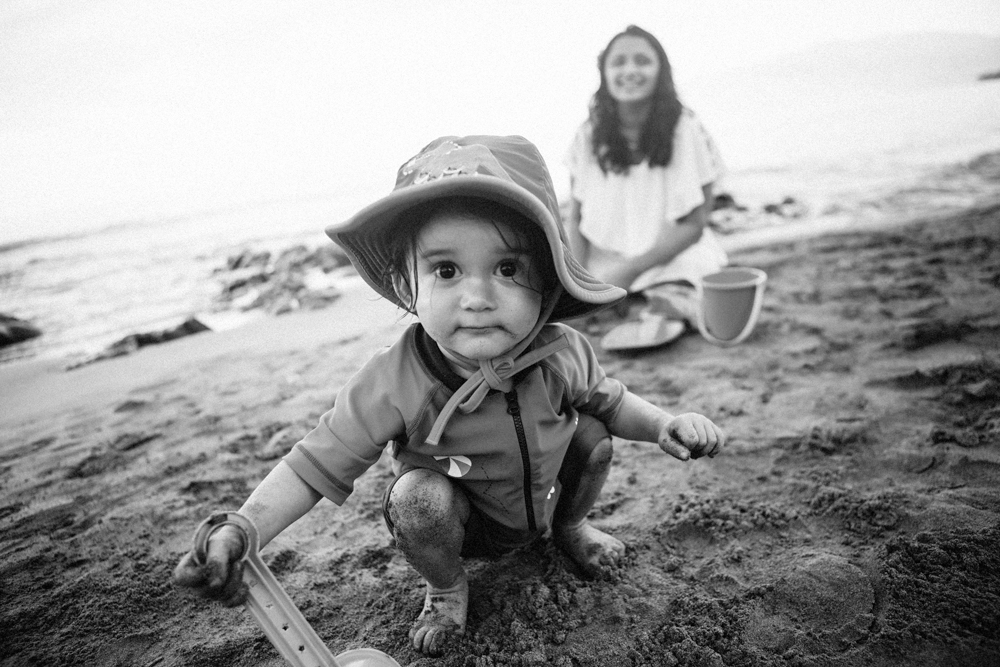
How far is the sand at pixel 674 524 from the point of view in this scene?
1338 millimetres

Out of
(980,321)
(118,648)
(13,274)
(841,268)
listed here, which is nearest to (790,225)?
(841,268)

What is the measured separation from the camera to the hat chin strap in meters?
1.25

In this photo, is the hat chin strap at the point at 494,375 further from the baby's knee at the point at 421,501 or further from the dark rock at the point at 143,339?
the dark rock at the point at 143,339

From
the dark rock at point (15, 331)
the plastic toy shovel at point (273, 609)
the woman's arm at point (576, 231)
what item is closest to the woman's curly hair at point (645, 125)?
the woman's arm at point (576, 231)

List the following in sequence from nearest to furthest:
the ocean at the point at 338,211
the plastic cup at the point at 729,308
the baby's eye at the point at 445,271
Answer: the baby's eye at the point at 445,271 < the plastic cup at the point at 729,308 < the ocean at the point at 338,211

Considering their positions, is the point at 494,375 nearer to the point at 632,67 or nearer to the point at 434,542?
the point at 434,542

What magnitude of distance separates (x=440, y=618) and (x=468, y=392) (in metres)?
0.58

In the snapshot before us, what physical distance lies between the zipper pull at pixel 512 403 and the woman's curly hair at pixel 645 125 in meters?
2.44

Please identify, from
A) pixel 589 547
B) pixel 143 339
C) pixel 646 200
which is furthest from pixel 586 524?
pixel 143 339

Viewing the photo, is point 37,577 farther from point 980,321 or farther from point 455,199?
point 980,321

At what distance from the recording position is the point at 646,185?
347 centimetres

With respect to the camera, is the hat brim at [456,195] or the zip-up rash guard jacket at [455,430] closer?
the hat brim at [456,195]

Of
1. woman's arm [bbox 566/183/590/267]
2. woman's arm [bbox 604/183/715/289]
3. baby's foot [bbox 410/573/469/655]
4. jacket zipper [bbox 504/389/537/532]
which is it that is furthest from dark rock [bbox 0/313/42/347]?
jacket zipper [bbox 504/389/537/532]

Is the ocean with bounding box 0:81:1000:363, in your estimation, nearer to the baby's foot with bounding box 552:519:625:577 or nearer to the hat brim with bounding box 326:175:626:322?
the hat brim with bounding box 326:175:626:322
